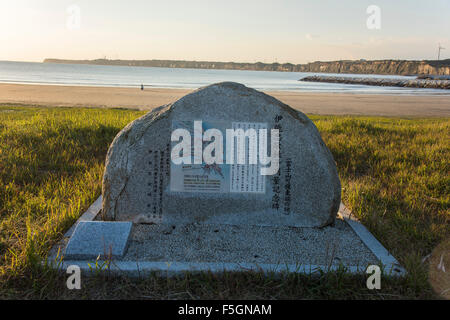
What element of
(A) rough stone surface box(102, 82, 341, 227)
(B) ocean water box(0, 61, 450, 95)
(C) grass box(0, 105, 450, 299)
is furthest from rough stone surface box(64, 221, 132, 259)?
(B) ocean water box(0, 61, 450, 95)

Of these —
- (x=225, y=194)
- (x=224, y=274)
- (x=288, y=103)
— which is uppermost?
(x=288, y=103)

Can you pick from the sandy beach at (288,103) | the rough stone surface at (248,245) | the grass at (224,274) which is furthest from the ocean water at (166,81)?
the rough stone surface at (248,245)

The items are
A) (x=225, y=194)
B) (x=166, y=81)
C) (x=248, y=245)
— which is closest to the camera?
(x=248, y=245)

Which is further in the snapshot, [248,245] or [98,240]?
[248,245]

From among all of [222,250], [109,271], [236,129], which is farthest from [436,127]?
[109,271]

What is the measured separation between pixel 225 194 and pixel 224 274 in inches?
36.1

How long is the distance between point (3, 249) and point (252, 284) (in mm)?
1920

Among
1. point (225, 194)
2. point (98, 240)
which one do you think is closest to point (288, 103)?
point (225, 194)

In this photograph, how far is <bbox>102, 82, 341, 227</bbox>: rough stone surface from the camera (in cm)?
304

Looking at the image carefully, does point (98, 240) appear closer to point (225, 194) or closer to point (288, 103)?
point (225, 194)

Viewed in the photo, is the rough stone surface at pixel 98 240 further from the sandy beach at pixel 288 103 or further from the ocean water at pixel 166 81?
the ocean water at pixel 166 81

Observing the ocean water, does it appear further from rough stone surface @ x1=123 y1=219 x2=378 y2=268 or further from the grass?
rough stone surface @ x1=123 y1=219 x2=378 y2=268

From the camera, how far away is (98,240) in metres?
2.59

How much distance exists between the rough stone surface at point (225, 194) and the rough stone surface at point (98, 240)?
360 mm
